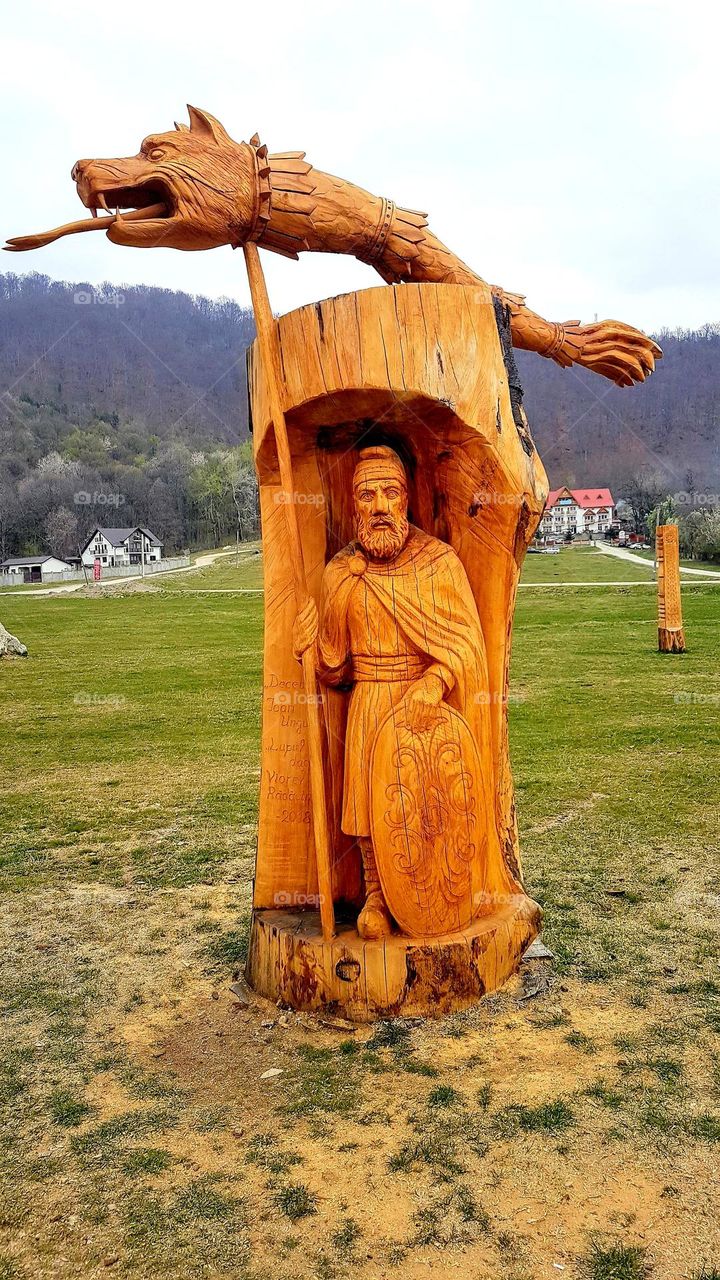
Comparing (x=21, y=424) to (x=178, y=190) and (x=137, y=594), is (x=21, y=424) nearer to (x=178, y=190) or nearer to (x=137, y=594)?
(x=137, y=594)

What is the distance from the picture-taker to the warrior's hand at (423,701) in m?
3.76

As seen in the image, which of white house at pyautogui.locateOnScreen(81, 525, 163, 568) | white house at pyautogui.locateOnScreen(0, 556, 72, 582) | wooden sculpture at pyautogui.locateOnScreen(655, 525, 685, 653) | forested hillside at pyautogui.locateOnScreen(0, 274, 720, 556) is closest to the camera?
wooden sculpture at pyautogui.locateOnScreen(655, 525, 685, 653)

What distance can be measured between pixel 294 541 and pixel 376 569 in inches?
16.7

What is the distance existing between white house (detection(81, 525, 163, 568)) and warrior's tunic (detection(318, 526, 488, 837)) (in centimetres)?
5786

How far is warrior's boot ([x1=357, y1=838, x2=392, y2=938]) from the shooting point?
12.3ft

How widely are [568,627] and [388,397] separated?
52.1 ft

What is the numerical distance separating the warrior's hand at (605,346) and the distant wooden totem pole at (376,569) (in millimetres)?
20

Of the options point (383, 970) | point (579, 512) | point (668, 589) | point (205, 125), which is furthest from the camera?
point (579, 512)

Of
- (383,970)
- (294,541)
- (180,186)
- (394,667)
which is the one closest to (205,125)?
(180,186)

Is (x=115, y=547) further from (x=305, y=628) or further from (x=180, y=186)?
(x=180, y=186)

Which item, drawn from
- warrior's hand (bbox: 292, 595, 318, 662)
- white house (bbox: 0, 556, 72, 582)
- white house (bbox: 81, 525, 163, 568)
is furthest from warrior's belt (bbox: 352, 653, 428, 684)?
white house (bbox: 81, 525, 163, 568)

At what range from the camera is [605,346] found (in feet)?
14.1

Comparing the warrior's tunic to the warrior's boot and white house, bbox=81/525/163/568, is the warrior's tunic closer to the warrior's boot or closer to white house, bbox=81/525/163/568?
the warrior's boot

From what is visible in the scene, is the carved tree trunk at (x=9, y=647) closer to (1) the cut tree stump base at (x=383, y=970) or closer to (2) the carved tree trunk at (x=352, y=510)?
(2) the carved tree trunk at (x=352, y=510)
